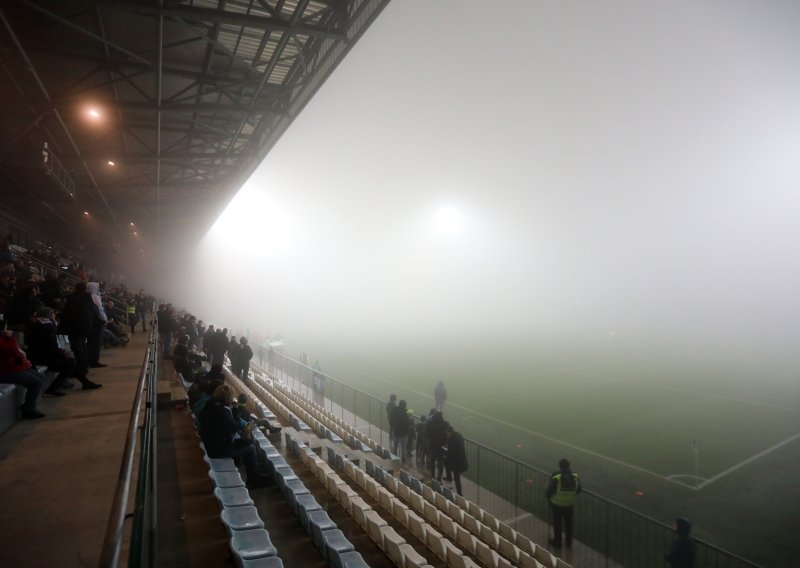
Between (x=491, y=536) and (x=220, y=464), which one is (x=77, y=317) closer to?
(x=220, y=464)

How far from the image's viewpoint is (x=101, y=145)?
1595 cm

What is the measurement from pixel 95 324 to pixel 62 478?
4201 mm

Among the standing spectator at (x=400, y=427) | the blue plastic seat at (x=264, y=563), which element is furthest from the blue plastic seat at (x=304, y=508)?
the standing spectator at (x=400, y=427)

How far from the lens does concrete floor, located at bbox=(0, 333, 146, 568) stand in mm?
3258

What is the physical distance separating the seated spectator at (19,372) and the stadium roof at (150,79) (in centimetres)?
593

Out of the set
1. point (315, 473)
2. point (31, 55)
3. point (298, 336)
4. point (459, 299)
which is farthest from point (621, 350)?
point (459, 299)

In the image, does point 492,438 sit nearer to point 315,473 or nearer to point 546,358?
point 315,473

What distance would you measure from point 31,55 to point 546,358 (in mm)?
30405

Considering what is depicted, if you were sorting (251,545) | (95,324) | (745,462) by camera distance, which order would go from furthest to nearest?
(745,462)
(95,324)
(251,545)

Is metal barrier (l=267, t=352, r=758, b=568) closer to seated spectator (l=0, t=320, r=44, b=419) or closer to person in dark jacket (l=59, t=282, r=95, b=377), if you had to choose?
person in dark jacket (l=59, t=282, r=95, b=377)

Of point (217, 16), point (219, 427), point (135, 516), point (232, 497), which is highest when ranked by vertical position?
point (217, 16)

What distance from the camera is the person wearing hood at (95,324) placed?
22.9 feet

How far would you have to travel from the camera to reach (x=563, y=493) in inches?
314

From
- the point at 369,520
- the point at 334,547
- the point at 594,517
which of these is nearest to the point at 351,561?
the point at 334,547
